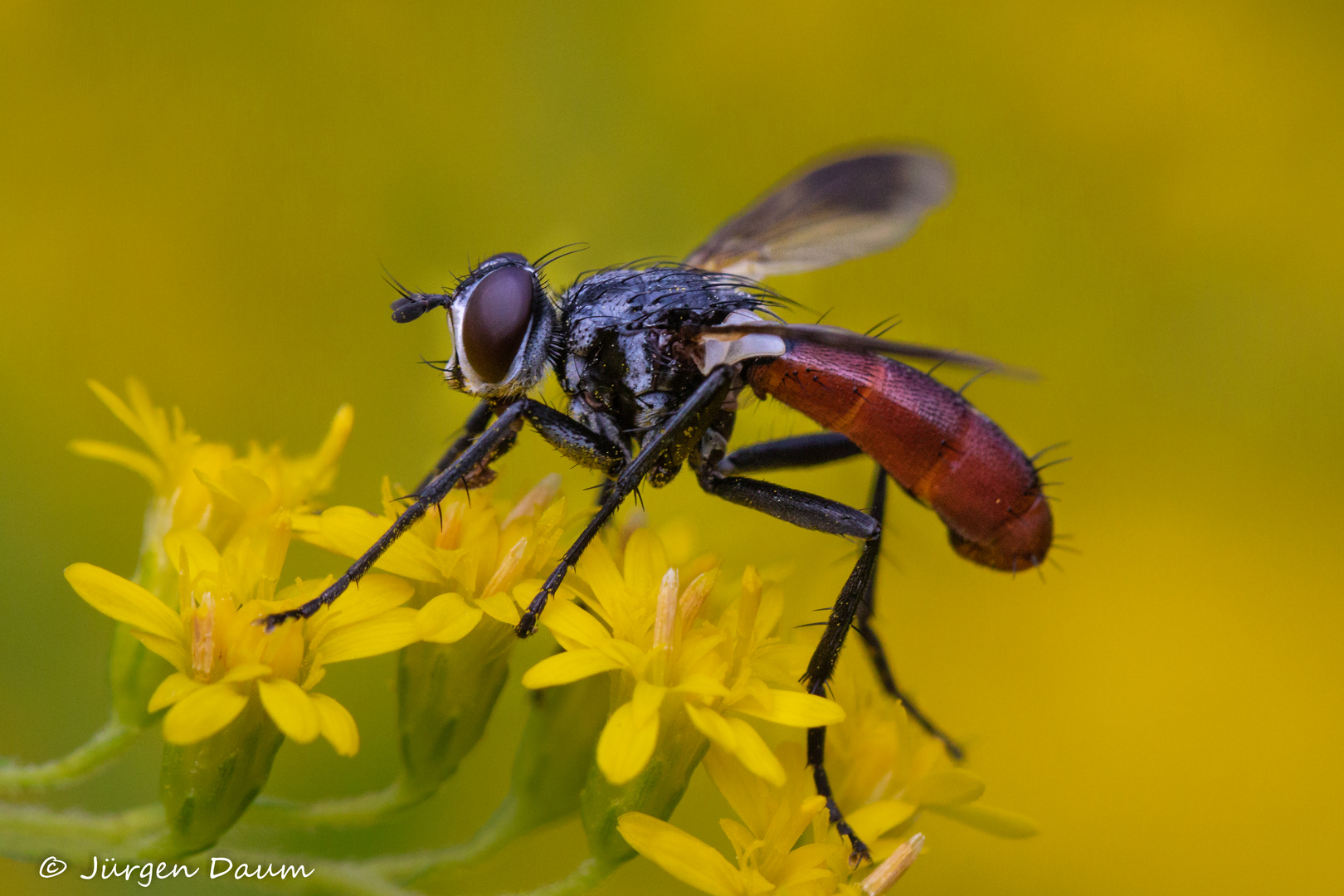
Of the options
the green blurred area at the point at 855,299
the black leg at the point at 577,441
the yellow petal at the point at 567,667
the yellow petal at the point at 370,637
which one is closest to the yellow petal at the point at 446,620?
the yellow petal at the point at 370,637

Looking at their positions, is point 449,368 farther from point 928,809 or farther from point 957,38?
point 957,38

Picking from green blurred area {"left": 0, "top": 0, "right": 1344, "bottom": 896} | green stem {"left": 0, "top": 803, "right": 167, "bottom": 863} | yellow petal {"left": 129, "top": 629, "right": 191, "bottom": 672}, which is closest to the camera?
yellow petal {"left": 129, "top": 629, "right": 191, "bottom": 672}

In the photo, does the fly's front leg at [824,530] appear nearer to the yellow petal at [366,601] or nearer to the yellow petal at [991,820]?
the yellow petal at [991,820]

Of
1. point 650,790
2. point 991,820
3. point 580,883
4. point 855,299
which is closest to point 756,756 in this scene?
point 650,790

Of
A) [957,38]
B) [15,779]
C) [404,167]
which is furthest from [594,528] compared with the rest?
[957,38]

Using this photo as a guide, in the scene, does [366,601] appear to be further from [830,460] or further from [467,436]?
[830,460]

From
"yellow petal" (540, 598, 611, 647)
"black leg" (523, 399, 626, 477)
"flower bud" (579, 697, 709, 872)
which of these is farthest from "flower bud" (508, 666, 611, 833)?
"black leg" (523, 399, 626, 477)

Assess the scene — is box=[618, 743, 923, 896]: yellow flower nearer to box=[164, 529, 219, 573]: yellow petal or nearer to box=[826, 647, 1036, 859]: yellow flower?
box=[826, 647, 1036, 859]: yellow flower
